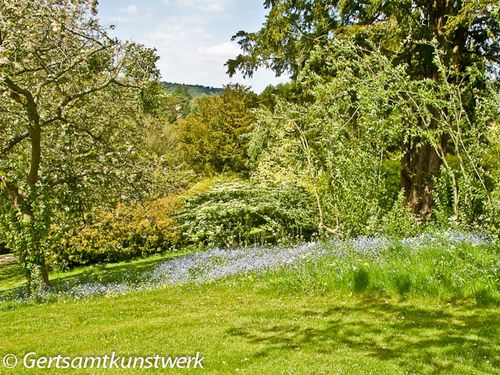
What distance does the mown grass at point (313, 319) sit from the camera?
4.77 meters

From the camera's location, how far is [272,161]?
571 inches

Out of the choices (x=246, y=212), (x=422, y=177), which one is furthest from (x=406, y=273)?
(x=246, y=212)

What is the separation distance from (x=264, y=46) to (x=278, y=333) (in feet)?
36.6

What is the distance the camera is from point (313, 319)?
6133 millimetres

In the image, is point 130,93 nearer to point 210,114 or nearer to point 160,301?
point 160,301

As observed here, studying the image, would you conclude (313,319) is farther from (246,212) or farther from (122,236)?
(122,236)

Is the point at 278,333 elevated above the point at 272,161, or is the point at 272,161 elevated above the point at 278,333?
the point at 272,161

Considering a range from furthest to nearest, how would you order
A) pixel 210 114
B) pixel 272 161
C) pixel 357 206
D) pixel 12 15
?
pixel 210 114
pixel 272 161
pixel 357 206
pixel 12 15

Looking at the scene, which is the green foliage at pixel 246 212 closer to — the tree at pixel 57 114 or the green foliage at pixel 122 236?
the tree at pixel 57 114

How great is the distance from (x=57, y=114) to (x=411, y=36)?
25.8ft

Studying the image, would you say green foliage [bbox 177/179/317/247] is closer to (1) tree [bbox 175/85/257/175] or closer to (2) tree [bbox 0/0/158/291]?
(2) tree [bbox 0/0/158/291]

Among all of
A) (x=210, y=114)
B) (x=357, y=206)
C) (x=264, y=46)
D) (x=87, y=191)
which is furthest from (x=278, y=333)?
(x=210, y=114)

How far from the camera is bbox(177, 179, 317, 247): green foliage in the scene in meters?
12.2

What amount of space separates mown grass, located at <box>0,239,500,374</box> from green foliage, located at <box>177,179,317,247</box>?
3372mm
